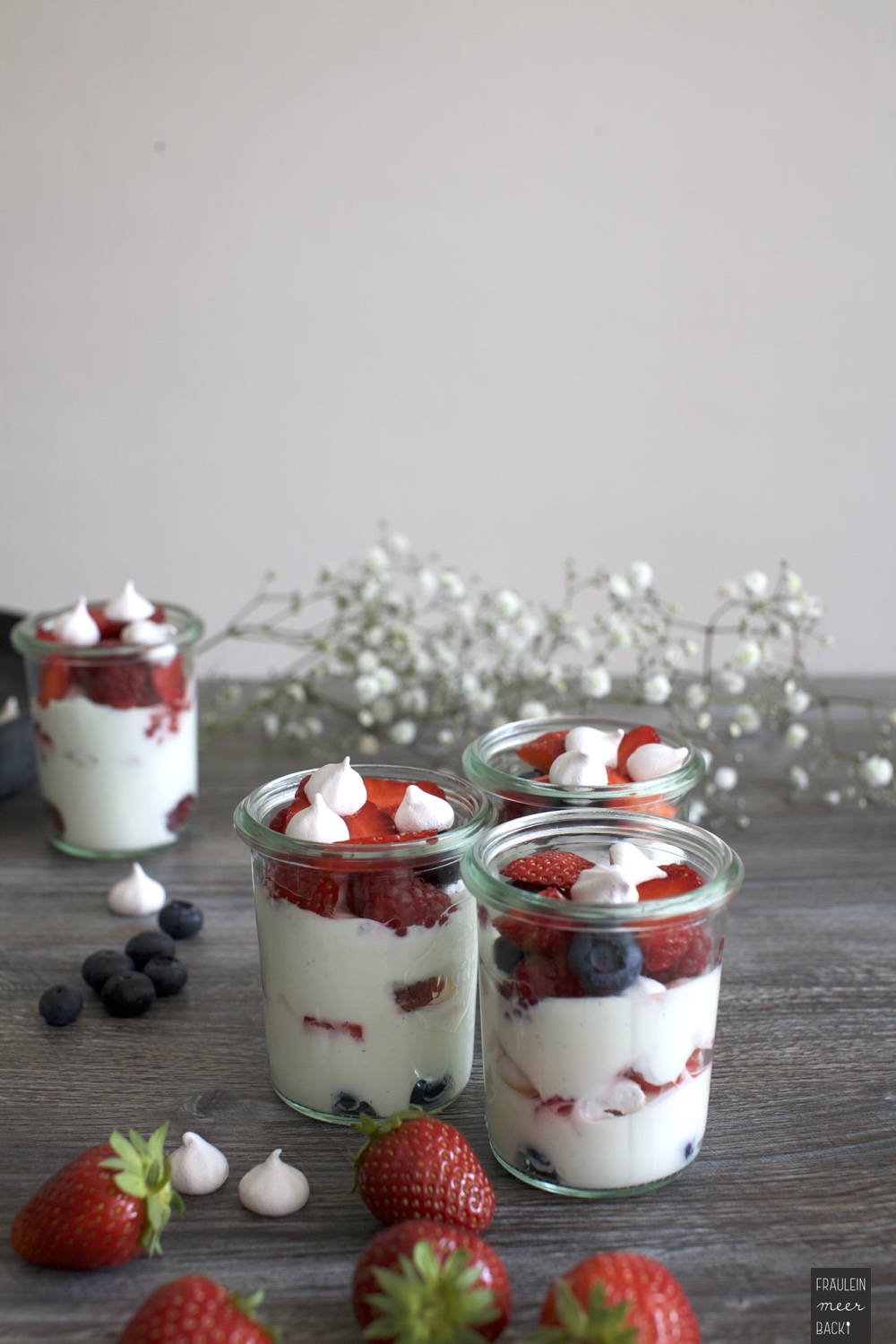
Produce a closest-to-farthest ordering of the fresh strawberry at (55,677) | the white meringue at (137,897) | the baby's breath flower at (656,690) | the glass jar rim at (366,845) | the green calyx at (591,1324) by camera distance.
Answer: the green calyx at (591,1324) → the glass jar rim at (366,845) → the white meringue at (137,897) → the fresh strawberry at (55,677) → the baby's breath flower at (656,690)

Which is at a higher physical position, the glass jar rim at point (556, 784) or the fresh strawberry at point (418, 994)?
the glass jar rim at point (556, 784)

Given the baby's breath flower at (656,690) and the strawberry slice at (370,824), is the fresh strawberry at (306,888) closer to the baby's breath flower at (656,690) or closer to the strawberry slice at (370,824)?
the strawberry slice at (370,824)

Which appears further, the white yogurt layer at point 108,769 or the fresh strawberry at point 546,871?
the white yogurt layer at point 108,769

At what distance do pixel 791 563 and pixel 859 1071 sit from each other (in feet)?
5.48

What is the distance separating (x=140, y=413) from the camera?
2.34 m

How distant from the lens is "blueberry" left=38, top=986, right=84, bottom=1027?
0.93 metres

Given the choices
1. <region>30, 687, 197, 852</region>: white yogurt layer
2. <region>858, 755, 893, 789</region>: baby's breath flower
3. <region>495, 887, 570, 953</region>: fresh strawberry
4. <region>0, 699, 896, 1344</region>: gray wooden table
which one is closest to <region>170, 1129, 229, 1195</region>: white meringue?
<region>0, 699, 896, 1344</region>: gray wooden table

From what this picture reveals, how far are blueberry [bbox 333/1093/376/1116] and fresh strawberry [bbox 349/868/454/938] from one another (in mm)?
125

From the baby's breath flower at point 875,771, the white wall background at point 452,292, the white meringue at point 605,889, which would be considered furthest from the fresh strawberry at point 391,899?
the white wall background at point 452,292

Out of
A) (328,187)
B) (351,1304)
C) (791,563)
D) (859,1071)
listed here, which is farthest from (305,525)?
(351,1304)

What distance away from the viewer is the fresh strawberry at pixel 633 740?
959 millimetres

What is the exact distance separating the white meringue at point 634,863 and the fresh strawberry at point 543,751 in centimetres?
18

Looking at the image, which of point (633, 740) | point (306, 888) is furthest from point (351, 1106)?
point (633, 740)

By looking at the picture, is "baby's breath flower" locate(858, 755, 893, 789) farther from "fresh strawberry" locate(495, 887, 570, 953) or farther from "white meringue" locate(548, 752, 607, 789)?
"fresh strawberry" locate(495, 887, 570, 953)
